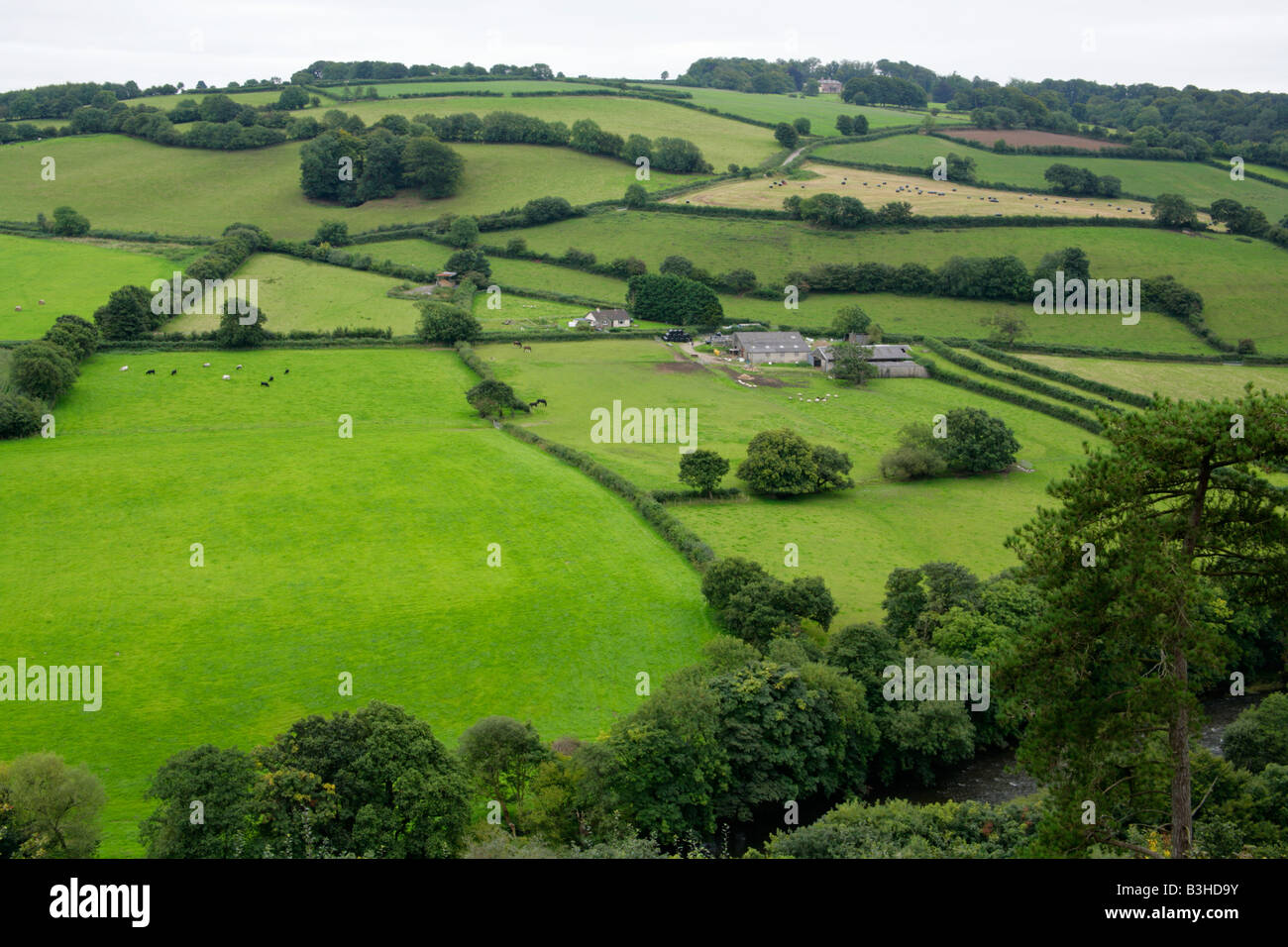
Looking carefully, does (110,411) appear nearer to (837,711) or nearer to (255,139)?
(837,711)

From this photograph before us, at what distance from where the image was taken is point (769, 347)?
99438 millimetres

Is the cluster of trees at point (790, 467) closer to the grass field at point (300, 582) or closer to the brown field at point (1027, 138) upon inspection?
the grass field at point (300, 582)

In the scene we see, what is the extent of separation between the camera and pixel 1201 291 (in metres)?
107

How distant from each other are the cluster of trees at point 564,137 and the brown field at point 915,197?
11.5 meters

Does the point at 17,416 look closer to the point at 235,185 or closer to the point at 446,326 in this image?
the point at 446,326

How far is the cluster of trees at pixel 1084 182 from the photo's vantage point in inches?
5502

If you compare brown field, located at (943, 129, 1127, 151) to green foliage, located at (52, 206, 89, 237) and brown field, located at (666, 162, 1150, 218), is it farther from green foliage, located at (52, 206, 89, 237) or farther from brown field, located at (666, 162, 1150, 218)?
green foliage, located at (52, 206, 89, 237)

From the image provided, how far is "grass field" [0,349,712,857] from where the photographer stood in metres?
39.1

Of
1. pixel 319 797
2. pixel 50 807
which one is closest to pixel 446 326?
pixel 50 807

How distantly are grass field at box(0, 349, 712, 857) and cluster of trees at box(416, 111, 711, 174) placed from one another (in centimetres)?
9193

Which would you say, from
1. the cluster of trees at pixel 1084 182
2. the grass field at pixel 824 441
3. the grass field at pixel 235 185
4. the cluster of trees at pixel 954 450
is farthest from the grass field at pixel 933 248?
the cluster of trees at pixel 954 450

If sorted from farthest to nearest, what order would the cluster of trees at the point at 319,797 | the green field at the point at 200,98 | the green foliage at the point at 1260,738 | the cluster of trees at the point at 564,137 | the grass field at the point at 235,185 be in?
the green field at the point at 200,98 < the cluster of trees at the point at 564,137 < the grass field at the point at 235,185 < the green foliage at the point at 1260,738 < the cluster of trees at the point at 319,797

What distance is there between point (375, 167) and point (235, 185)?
22639 mm
